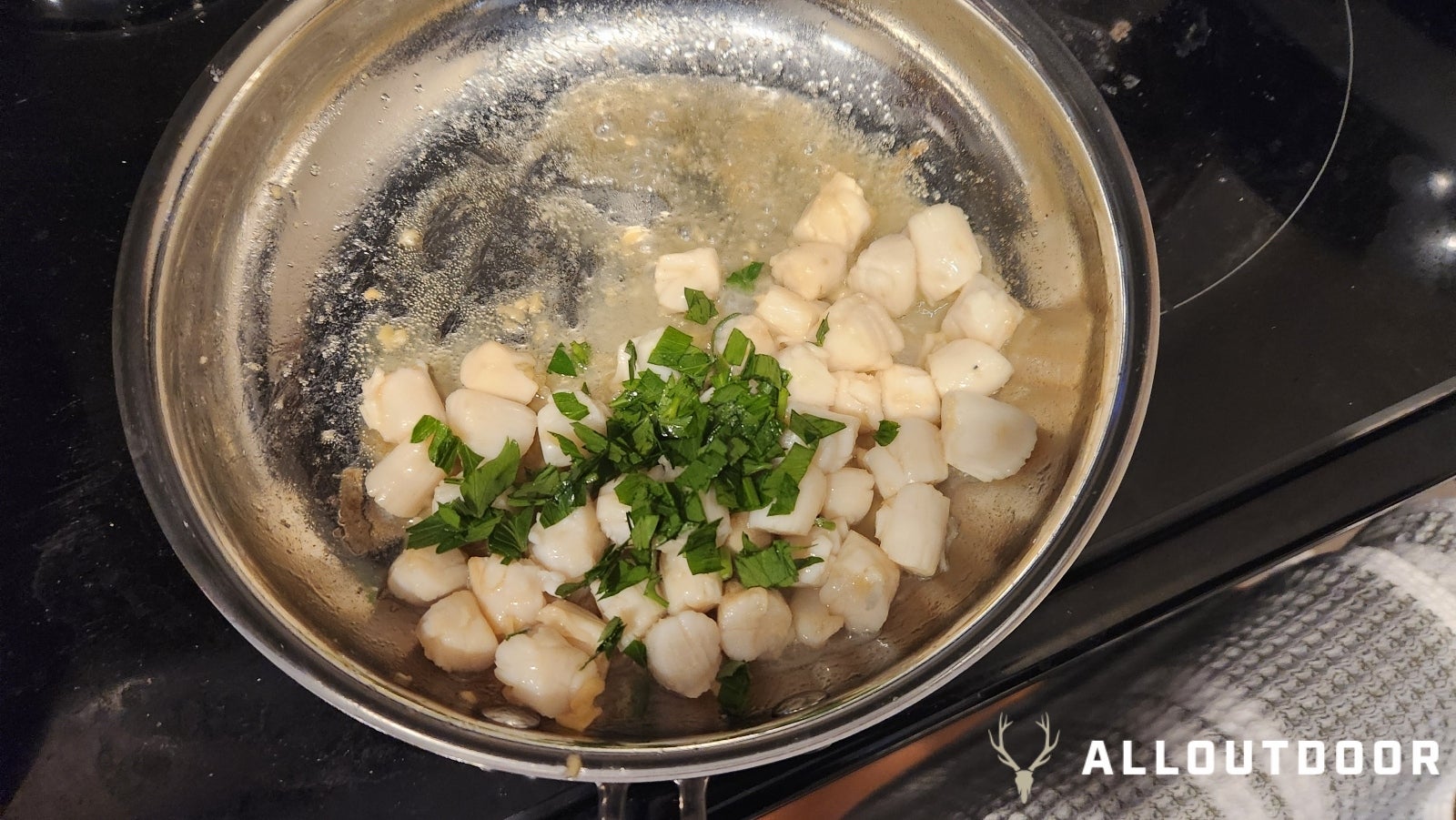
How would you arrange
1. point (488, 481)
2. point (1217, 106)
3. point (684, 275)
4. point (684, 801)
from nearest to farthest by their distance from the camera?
point (684, 801), point (488, 481), point (684, 275), point (1217, 106)

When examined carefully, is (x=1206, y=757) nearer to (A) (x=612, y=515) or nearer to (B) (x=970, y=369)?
(B) (x=970, y=369)

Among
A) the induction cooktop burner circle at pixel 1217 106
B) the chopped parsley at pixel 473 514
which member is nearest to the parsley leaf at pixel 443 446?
the chopped parsley at pixel 473 514

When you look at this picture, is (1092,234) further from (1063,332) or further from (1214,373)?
(1214,373)

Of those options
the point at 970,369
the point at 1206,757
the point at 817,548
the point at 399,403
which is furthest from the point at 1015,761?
the point at 399,403

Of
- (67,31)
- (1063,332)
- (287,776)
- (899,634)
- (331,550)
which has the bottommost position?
(287,776)

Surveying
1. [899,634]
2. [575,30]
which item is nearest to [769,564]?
[899,634]

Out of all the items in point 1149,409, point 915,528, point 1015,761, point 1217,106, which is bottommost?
point 1015,761
